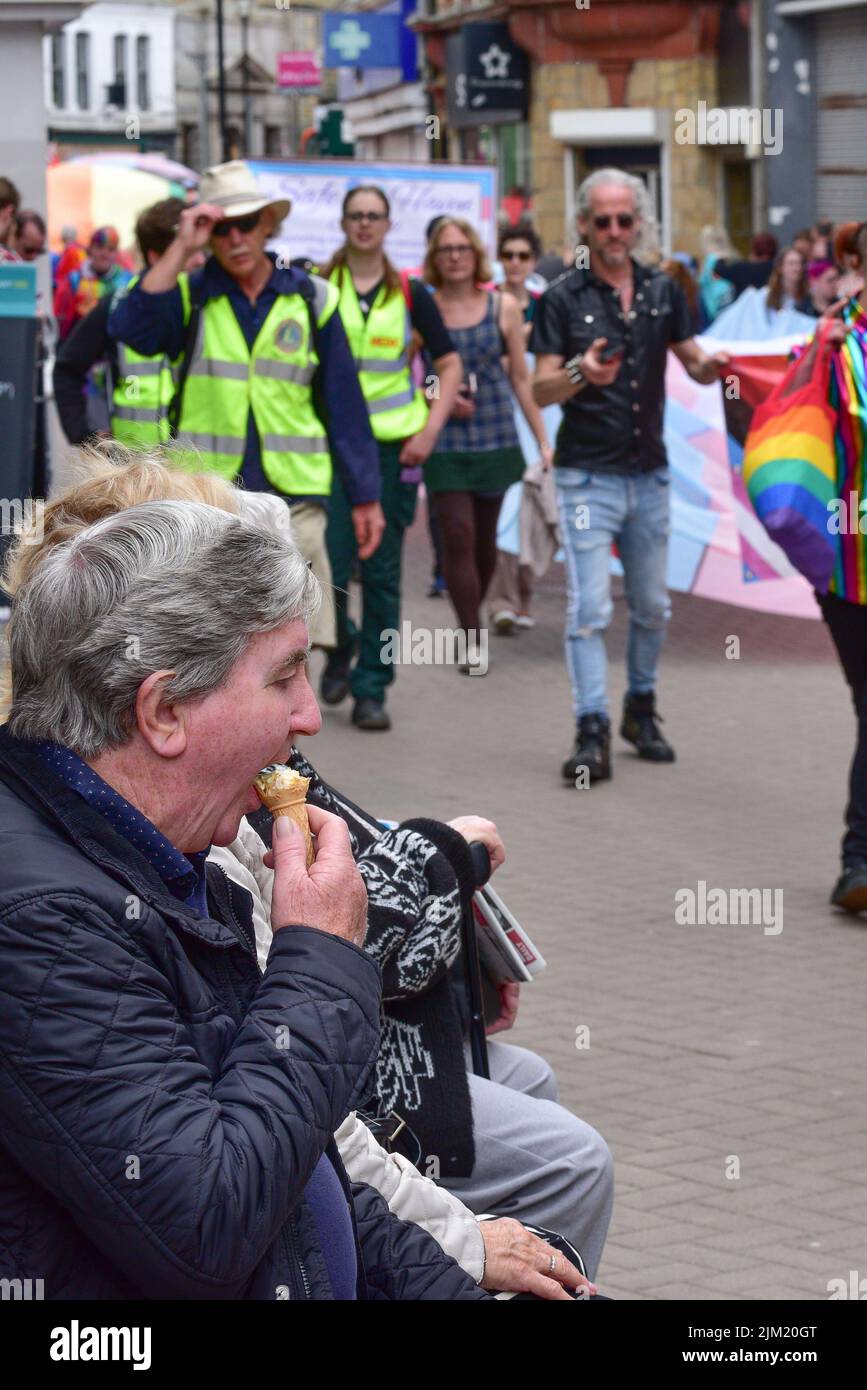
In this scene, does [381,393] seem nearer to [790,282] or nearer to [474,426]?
[474,426]

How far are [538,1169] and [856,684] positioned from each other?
344cm

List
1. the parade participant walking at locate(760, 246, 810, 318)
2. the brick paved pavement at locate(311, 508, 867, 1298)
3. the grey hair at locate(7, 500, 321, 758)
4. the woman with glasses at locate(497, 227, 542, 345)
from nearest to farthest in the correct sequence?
the grey hair at locate(7, 500, 321, 758), the brick paved pavement at locate(311, 508, 867, 1298), the woman with glasses at locate(497, 227, 542, 345), the parade participant walking at locate(760, 246, 810, 318)

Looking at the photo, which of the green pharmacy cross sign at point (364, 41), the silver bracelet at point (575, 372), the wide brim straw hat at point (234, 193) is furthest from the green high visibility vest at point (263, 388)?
the green pharmacy cross sign at point (364, 41)

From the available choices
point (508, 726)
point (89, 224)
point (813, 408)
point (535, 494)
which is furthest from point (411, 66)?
point (813, 408)

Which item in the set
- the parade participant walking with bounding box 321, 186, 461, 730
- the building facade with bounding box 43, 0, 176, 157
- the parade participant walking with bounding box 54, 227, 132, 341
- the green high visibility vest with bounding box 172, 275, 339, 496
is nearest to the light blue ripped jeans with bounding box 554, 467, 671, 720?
the green high visibility vest with bounding box 172, 275, 339, 496

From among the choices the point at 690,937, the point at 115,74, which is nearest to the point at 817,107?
the point at 690,937

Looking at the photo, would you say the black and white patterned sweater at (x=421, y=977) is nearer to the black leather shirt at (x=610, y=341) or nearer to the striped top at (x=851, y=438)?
the striped top at (x=851, y=438)

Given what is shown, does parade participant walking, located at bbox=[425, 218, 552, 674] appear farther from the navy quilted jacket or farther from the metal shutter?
the metal shutter

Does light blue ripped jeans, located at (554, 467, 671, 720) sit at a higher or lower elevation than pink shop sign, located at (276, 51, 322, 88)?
lower

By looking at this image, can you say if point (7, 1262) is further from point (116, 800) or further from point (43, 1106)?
point (116, 800)

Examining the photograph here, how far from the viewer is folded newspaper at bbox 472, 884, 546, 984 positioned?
3465mm

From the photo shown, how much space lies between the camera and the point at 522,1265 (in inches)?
107

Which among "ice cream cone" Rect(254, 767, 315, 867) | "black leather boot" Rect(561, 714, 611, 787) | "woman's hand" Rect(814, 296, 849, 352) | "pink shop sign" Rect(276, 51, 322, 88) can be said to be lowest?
"black leather boot" Rect(561, 714, 611, 787)

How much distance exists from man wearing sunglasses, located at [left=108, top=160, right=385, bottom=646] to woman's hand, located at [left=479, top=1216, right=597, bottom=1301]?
4.74m
